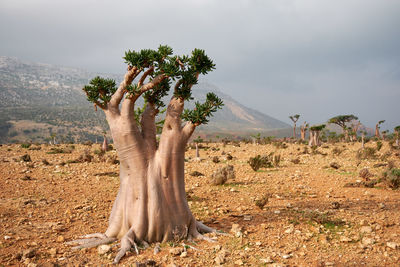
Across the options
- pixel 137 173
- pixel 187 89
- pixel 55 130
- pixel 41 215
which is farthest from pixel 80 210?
pixel 55 130

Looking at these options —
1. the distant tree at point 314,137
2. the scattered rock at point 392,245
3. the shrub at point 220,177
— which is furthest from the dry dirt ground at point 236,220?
the distant tree at point 314,137

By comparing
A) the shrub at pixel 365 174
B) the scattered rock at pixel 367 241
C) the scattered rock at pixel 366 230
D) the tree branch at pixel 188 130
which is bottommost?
the scattered rock at pixel 367 241

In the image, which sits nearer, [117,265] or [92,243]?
[117,265]

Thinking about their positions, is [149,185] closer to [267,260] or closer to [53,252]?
[53,252]

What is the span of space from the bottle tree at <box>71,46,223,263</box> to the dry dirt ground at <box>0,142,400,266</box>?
1.27 ft

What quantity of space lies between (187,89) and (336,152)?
17000 mm

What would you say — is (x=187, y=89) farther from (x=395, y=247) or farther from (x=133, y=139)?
(x=395, y=247)

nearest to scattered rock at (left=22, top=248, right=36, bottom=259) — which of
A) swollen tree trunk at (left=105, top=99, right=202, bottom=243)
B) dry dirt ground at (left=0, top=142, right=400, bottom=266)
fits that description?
dry dirt ground at (left=0, top=142, right=400, bottom=266)

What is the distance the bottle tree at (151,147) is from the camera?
4883 mm

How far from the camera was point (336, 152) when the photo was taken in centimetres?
1897

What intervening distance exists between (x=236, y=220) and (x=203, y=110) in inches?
111

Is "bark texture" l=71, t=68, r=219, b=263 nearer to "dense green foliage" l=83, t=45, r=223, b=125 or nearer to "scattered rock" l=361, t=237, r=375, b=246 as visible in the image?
"dense green foliage" l=83, t=45, r=223, b=125

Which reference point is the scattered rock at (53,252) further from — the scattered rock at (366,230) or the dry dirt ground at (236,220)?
the scattered rock at (366,230)

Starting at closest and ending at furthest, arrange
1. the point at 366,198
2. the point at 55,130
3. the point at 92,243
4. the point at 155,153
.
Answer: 1. the point at 92,243
2. the point at 155,153
3. the point at 366,198
4. the point at 55,130
